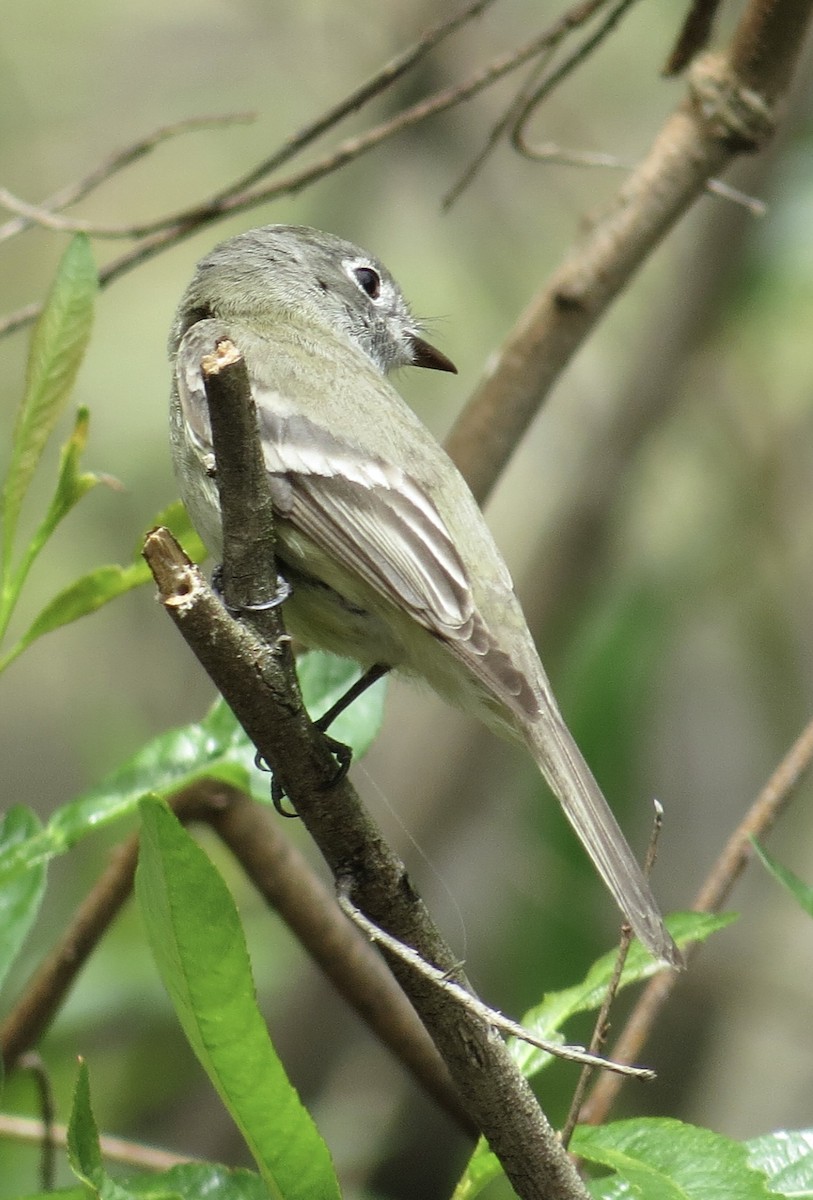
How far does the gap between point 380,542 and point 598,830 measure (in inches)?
23.8

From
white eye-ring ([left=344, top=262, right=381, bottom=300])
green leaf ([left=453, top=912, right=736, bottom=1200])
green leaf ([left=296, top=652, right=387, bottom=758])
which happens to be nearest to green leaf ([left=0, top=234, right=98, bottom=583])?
green leaf ([left=296, top=652, right=387, bottom=758])

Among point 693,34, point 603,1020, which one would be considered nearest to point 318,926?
point 603,1020

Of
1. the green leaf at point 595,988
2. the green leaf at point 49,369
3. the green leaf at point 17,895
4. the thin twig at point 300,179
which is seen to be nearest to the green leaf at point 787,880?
the green leaf at point 595,988

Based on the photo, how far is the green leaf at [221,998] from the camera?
1.59m

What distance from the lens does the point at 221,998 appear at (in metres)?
1.66

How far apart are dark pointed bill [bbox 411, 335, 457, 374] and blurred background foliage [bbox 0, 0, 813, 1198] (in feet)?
2.11

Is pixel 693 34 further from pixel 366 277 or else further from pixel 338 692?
pixel 338 692

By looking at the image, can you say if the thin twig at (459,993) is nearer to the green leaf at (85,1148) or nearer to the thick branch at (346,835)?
the thick branch at (346,835)

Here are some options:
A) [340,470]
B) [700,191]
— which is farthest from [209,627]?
[700,191]

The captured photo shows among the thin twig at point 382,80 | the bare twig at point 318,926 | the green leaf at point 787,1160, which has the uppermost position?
the thin twig at point 382,80

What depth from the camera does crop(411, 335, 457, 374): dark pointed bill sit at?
3.66 m

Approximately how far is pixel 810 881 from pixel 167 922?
4.33m

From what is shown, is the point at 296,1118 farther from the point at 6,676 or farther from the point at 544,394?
the point at 6,676

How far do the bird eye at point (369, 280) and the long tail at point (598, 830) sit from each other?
64.6 inches
